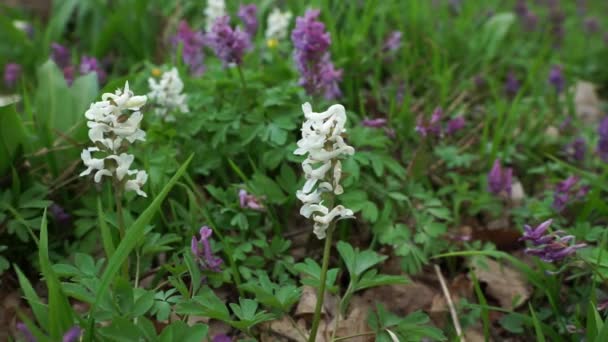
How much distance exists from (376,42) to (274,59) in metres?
0.81

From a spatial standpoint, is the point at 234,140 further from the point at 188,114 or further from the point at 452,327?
the point at 452,327

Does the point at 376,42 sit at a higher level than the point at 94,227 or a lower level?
higher

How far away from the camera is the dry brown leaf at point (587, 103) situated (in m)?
3.78

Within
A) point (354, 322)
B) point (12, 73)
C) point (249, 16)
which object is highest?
point (249, 16)

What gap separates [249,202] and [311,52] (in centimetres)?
68

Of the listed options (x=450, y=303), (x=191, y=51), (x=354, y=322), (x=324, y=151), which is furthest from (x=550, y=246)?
(x=191, y=51)

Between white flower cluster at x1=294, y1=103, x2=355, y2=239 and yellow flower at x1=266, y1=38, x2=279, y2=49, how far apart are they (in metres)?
1.62

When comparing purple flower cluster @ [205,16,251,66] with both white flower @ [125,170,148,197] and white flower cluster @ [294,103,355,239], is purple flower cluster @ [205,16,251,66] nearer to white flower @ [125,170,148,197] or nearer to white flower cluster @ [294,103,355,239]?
white flower @ [125,170,148,197]

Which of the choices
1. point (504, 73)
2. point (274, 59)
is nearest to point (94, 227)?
point (274, 59)

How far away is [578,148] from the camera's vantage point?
296 centimetres

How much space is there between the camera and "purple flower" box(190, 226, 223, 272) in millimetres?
1867

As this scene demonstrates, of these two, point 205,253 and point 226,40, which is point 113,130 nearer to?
point 205,253

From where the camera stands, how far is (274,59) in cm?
308

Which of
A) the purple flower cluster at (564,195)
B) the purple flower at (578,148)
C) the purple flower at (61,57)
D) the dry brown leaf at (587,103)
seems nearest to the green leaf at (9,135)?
the purple flower at (61,57)
